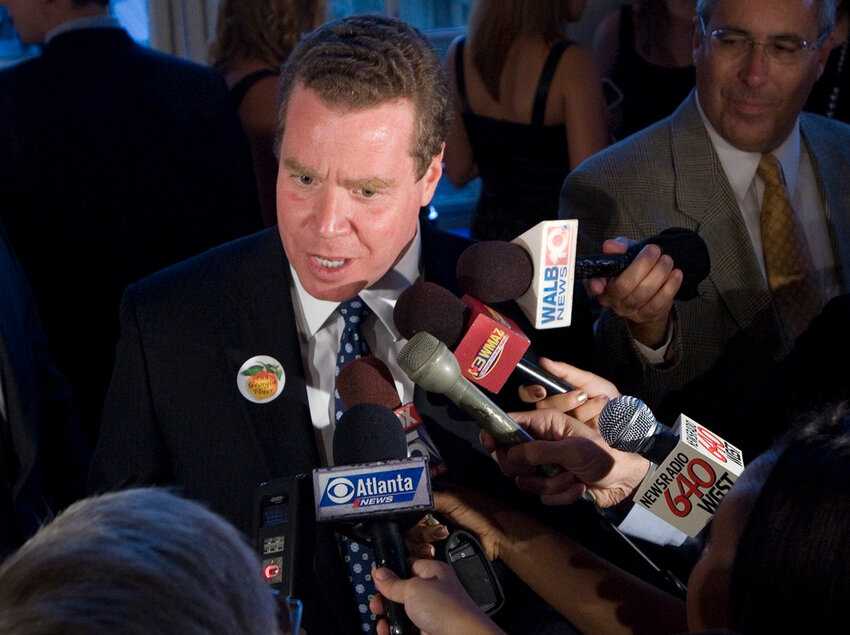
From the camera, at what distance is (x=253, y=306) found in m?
1.59

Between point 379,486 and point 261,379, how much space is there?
0.49 metres

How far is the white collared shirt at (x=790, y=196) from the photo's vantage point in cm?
218

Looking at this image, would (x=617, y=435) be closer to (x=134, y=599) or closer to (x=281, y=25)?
(x=134, y=599)

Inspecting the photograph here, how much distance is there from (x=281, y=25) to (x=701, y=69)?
4.32 feet

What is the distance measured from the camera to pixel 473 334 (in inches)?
51.9

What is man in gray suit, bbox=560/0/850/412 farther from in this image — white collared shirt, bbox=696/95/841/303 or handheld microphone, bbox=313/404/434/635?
handheld microphone, bbox=313/404/434/635

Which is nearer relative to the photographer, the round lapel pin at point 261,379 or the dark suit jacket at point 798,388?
the round lapel pin at point 261,379

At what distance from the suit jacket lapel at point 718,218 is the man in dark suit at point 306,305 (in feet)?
2.46

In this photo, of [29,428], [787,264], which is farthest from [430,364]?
[787,264]

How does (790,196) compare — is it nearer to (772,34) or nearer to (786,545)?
(772,34)

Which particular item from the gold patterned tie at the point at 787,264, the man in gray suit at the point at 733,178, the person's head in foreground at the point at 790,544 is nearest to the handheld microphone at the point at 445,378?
the person's head in foreground at the point at 790,544

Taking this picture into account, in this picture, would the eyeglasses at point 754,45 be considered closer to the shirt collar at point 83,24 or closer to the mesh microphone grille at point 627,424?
the mesh microphone grille at point 627,424

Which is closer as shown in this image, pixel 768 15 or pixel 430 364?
pixel 430 364

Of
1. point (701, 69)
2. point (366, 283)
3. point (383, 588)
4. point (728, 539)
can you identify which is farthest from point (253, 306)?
point (701, 69)
